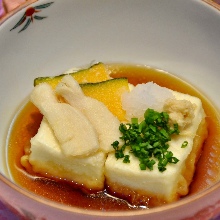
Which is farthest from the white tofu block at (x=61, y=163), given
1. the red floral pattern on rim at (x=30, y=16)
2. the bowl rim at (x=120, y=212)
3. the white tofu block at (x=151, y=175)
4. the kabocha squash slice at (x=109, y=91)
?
the red floral pattern on rim at (x=30, y=16)

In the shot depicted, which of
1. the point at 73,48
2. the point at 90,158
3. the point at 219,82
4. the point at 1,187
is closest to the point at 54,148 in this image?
the point at 90,158

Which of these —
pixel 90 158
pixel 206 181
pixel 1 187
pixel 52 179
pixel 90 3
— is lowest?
pixel 206 181

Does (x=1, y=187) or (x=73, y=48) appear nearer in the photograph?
(x=1, y=187)

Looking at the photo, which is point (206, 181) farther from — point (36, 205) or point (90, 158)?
point (36, 205)

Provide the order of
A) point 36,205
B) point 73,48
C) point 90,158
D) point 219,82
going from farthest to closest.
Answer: point 73,48 < point 219,82 < point 90,158 < point 36,205

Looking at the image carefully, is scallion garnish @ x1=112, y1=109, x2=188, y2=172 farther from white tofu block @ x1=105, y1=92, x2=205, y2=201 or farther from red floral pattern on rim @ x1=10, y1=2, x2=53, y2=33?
red floral pattern on rim @ x1=10, y1=2, x2=53, y2=33

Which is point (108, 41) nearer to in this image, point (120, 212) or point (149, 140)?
point (149, 140)

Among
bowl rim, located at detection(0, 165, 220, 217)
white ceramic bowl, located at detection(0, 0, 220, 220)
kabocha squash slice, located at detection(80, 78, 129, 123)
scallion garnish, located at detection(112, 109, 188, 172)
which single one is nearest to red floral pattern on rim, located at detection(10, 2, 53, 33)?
white ceramic bowl, located at detection(0, 0, 220, 220)

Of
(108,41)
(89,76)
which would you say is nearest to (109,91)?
(89,76)
